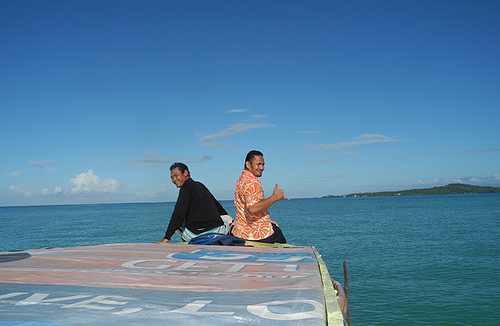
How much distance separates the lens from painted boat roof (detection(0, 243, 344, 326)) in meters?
2.11

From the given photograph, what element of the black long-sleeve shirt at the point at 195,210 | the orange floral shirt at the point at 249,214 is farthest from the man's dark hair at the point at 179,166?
the orange floral shirt at the point at 249,214

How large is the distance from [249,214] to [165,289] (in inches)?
119

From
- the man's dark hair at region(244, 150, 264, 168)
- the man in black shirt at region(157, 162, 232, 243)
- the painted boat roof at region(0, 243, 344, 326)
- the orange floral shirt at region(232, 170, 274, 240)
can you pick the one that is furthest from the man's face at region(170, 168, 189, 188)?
the painted boat roof at region(0, 243, 344, 326)

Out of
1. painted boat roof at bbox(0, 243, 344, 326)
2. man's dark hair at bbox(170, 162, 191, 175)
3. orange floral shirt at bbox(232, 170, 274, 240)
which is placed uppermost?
man's dark hair at bbox(170, 162, 191, 175)

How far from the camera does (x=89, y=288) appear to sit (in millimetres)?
2848

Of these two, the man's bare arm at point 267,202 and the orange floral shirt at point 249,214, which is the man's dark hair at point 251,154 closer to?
the orange floral shirt at point 249,214

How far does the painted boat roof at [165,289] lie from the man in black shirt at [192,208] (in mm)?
1560

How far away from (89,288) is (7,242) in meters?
43.5

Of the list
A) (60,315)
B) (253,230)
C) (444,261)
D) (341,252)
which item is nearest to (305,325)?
(60,315)

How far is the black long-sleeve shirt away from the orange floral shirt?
0.43m

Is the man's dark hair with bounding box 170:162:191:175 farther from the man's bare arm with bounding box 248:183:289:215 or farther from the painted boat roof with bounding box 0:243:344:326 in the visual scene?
the painted boat roof with bounding box 0:243:344:326

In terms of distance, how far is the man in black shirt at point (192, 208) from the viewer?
20.2 feet

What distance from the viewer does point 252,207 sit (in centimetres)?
552

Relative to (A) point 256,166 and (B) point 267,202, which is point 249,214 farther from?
(A) point 256,166
